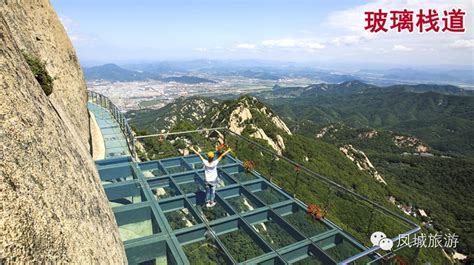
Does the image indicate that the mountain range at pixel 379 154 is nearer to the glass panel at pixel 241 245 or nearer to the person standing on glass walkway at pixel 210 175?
the glass panel at pixel 241 245

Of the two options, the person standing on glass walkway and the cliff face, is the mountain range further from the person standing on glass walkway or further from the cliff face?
the cliff face

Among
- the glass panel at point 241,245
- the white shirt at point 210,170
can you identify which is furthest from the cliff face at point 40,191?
the white shirt at point 210,170

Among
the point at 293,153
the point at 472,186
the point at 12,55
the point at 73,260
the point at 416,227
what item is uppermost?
the point at 12,55

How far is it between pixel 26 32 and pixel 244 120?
5994cm

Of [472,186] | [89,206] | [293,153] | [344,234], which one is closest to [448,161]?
[472,186]

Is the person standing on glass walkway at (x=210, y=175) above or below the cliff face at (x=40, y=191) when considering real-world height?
below

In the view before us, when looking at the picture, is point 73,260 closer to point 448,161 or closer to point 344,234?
point 344,234

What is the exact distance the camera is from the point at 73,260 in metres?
3.42

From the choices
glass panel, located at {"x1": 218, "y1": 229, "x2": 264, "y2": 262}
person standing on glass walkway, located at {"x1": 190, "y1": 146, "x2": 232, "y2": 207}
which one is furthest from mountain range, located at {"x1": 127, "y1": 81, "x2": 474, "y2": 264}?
person standing on glass walkway, located at {"x1": 190, "y1": 146, "x2": 232, "y2": 207}

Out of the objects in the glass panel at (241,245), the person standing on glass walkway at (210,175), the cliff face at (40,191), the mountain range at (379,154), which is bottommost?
the mountain range at (379,154)

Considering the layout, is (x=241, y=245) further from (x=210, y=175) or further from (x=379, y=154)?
(x=379, y=154)

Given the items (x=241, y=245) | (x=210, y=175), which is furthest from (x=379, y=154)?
(x=210, y=175)

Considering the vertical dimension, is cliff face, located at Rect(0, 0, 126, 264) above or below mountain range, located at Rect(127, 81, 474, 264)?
above

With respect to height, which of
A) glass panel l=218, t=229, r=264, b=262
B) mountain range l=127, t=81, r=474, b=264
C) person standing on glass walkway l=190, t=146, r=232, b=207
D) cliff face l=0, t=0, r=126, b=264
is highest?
cliff face l=0, t=0, r=126, b=264
